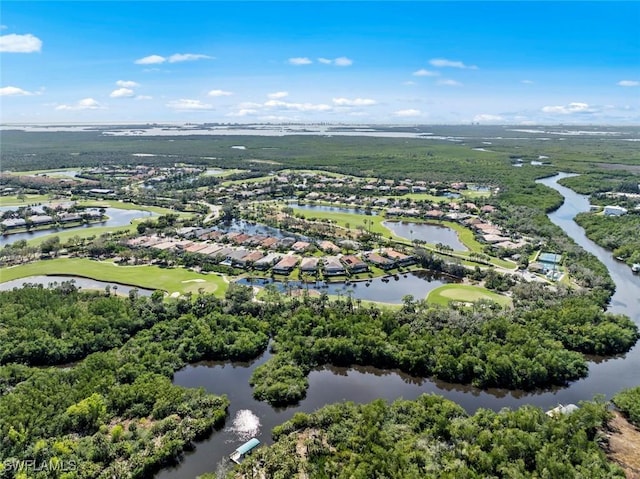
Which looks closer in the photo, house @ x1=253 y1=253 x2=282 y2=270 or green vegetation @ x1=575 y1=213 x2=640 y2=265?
house @ x1=253 y1=253 x2=282 y2=270

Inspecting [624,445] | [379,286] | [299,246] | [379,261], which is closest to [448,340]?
[624,445]

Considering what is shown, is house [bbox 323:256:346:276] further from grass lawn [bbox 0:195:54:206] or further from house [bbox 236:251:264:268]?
grass lawn [bbox 0:195:54:206]

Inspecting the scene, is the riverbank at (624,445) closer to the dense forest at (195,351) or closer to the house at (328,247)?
the dense forest at (195,351)

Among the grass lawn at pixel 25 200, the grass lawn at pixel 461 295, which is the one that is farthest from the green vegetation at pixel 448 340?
the grass lawn at pixel 25 200

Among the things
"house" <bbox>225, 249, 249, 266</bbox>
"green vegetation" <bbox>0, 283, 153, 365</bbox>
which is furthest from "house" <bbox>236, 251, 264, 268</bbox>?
"green vegetation" <bbox>0, 283, 153, 365</bbox>

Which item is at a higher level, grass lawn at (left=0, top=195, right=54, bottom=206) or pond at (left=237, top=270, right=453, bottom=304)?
grass lawn at (left=0, top=195, right=54, bottom=206)

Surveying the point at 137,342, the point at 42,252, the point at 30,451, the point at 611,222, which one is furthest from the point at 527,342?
the point at 42,252

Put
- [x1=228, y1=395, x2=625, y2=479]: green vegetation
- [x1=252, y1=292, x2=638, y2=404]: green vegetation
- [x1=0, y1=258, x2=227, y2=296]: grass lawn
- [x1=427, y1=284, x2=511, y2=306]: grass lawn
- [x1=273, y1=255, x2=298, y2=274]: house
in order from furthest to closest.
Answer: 1. [x1=273, y1=255, x2=298, y2=274]: house
2. [x1=0, y1=258, x2=227, y2=296]: grass lawn
3. [x1=427, y1=284, x2=511, y2=306]: grass lawn
4. [x1=252, y1=292, x2=638, y2=404]: green vegetation
5. [x1=228, y1=395, x2=625, y2=479]: green vegetation
